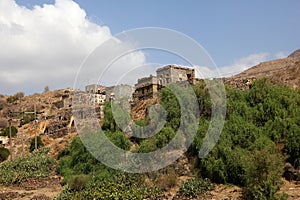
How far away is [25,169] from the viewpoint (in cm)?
1620

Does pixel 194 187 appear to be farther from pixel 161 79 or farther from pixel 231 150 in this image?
pixel 161 79

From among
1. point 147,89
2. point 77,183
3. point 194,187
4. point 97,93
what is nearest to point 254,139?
point 194,187

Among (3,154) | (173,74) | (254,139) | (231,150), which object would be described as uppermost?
(173,74)

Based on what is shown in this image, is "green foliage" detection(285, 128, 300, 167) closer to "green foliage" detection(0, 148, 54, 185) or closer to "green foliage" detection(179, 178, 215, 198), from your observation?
"green foliage" detection(179, 178, 215, 198)

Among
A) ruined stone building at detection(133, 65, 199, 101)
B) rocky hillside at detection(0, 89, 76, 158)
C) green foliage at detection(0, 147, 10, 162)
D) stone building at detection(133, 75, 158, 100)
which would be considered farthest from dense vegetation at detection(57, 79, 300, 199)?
green foliage at detection(0, 147, 10, 162)

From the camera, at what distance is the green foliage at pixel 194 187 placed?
1067 centimetres

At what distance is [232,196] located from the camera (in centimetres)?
1005

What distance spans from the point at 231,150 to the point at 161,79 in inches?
467

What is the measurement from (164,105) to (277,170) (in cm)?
625

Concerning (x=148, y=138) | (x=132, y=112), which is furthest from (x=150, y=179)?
(x=132, y=112)

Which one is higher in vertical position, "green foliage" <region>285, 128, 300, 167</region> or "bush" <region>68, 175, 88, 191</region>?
"green foliage" <region>285, 128, 300, 167</region>

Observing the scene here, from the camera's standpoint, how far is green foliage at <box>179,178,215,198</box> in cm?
1067

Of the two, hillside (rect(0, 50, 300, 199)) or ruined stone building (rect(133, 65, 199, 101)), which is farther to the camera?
ruined stone building (rect(133, 65, 199, 101))

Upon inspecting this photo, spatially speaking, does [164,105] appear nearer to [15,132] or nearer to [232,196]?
[232,196]
